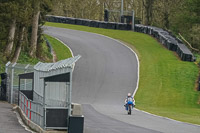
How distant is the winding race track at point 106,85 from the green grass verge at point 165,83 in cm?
109

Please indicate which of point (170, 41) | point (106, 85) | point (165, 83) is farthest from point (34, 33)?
point (170, 41)

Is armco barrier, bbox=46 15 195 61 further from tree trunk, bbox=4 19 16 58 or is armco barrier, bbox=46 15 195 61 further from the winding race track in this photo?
tree trunk, bbox=4 19 16 58

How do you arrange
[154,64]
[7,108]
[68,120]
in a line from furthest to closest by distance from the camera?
[154,64], [7,108], [68,120]

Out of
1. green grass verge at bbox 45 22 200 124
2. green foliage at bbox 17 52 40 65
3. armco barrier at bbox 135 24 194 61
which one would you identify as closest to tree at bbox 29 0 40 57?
green foliage at bbox 17 52 40 65

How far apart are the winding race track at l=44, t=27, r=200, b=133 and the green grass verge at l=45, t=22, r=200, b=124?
1.09 metres

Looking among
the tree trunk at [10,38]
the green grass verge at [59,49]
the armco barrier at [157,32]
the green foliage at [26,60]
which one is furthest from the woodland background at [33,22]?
the armco barrier at [157,32]

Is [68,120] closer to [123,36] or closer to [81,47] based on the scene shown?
[81,47]

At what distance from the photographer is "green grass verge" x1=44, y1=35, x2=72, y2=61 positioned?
4934 cm

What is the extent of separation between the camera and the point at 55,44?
2153 inches

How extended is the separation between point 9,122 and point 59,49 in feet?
105

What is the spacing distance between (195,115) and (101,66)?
17086mm

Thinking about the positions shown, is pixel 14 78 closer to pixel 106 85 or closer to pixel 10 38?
pixel 106 85

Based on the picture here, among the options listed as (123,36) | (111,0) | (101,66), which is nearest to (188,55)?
(101,66)

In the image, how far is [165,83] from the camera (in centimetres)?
4072
